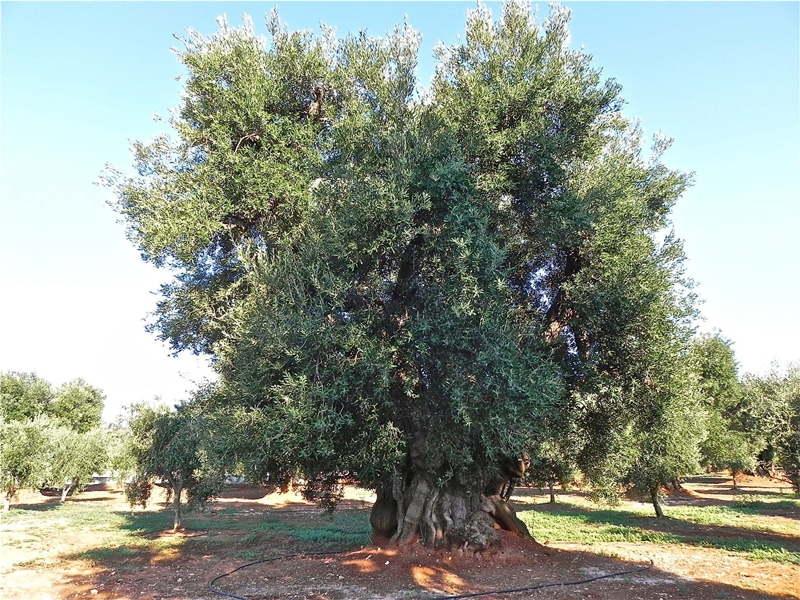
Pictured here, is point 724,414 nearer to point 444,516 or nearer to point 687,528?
point 687,528

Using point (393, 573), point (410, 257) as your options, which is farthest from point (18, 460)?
point (410, 257)

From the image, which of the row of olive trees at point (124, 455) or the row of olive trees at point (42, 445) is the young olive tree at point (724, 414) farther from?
the row of olive trees at point (42, 445)

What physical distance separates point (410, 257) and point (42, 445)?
1426 inches

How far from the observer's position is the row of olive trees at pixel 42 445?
3238 cm

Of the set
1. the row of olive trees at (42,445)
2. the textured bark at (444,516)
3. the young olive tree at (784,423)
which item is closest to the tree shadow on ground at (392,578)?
the textured bark at (444,516)

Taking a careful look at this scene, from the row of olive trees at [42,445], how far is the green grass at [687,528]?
2812 cm

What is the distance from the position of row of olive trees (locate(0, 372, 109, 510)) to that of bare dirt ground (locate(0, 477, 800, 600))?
17722 millimetres

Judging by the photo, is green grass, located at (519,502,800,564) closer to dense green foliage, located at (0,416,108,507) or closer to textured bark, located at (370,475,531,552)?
textured bark, located at (370,475,531,552)

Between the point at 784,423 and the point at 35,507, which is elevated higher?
the point at 784,423

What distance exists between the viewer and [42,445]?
3459 centimetres

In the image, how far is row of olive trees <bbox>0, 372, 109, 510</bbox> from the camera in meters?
32.4

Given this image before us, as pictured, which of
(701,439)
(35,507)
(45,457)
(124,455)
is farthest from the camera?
(35,507)

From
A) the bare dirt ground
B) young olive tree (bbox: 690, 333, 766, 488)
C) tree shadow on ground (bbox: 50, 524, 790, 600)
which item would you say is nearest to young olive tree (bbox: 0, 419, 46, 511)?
the bare dirt ground

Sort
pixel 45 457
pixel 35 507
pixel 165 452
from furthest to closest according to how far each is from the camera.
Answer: pixel 35 507 < pixel 45 457 < pixel 165 452
